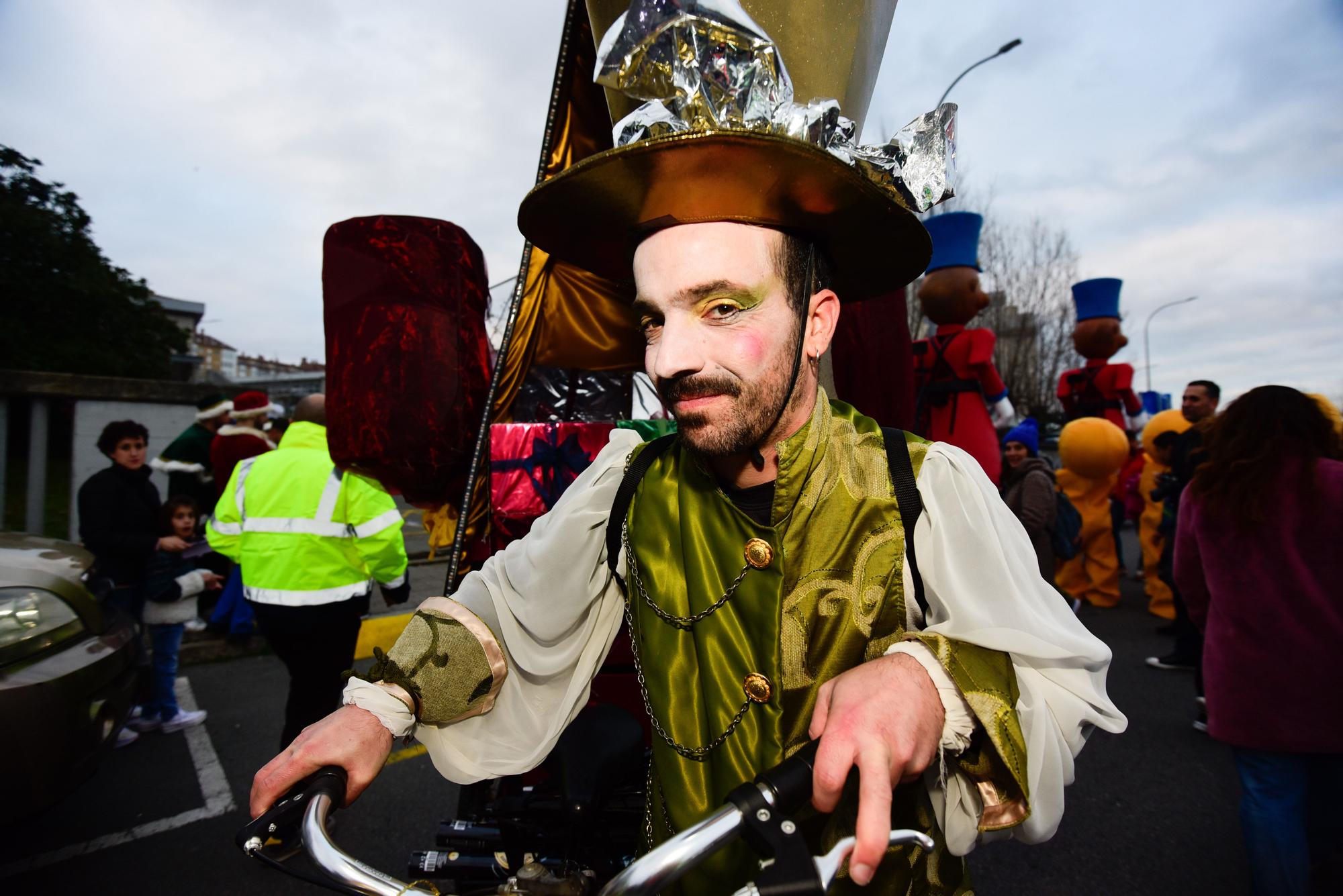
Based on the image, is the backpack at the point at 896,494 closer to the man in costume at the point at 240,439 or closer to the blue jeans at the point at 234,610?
the man in costume at the point at 240,439

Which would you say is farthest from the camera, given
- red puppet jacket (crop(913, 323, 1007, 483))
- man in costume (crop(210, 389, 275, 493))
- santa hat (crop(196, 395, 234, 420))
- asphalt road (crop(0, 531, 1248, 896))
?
santa hat (crop(196, 395, 234, 420))

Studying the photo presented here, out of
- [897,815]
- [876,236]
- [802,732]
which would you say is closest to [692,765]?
[802,732]

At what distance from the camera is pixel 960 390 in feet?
13.4

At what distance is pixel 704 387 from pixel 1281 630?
7.66 ft

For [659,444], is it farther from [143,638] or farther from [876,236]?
[143,638]

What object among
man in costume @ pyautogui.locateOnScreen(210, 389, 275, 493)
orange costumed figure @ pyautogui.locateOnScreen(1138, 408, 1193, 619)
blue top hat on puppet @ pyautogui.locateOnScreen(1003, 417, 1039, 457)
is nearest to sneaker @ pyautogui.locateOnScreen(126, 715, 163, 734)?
man in costume @ pyautogui.locateOnScreen(210, 389, 275, 493)

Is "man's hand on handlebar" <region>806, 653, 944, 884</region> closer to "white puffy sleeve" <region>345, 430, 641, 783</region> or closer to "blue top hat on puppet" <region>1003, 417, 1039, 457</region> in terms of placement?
"white puffy sleeve" <region>345, 430, 641, 783</region>

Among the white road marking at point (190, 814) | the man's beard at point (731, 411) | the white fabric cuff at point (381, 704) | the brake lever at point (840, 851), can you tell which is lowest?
the white road marking at point (190, 814)

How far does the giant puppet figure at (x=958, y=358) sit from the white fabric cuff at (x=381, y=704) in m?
3.51

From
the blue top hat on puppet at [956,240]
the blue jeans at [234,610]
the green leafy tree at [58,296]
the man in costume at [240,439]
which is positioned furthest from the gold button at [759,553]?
the green leafy tree at [58,296]

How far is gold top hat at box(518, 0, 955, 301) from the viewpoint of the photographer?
46.7 inches

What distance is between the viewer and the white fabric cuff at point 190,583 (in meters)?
4.22

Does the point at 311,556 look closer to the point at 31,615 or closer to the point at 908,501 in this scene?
the point at 31,615

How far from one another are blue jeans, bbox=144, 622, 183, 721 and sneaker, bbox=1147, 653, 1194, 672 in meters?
6.81
